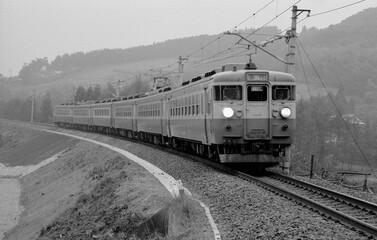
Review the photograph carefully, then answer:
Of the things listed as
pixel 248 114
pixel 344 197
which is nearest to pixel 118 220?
pixel 344 197

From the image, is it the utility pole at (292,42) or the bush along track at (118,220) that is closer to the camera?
the bush along track at (118,220)

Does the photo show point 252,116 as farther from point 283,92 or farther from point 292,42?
point 292,42

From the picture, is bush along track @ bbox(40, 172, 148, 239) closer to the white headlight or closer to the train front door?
the white headlight

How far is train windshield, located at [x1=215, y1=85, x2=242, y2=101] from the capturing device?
16.0m

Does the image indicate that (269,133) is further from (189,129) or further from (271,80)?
(189,129)

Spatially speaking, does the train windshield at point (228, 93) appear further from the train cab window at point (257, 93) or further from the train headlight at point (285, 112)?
the train headlight at point (285, 112)

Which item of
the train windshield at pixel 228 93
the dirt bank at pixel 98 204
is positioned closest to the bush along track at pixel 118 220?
the dirt bank at pixel 98 204

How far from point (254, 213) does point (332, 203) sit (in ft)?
6.84

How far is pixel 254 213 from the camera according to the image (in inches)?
383

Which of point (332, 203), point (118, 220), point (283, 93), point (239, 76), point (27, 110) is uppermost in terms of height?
point (239, 76)

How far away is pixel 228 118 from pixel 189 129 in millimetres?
4522

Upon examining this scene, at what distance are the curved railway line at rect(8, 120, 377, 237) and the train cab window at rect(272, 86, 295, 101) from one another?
8.53 ft

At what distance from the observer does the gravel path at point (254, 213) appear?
8.05 m

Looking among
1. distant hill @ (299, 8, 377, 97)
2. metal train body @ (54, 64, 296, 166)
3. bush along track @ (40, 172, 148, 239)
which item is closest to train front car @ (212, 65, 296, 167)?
metal train body @ (54, 64, 296, 166)
